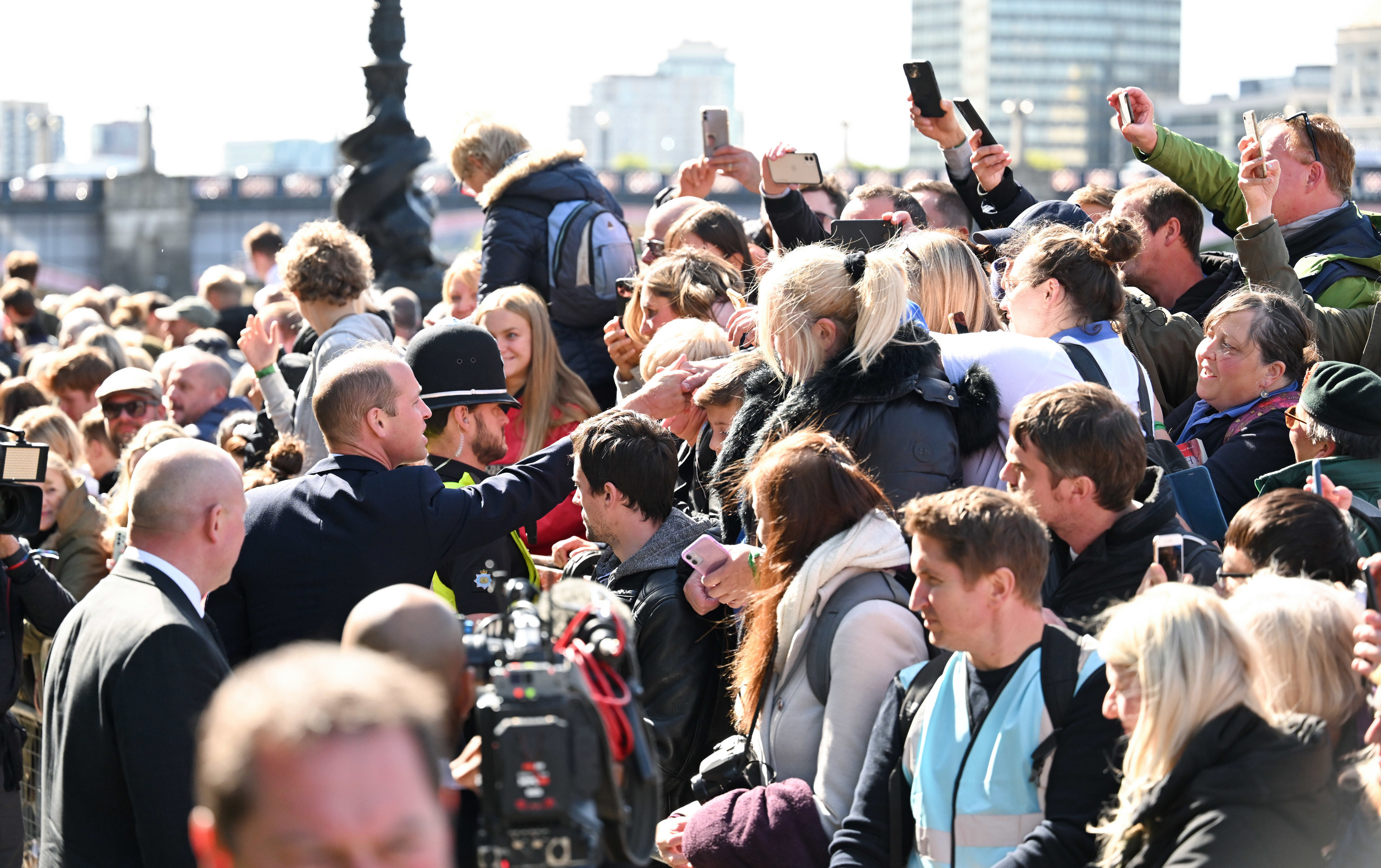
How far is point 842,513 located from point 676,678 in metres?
0.85

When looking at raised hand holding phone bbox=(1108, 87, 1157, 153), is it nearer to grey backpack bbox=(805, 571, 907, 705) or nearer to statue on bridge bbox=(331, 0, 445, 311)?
grey backpack bbox=(805, 571, 907, 705)

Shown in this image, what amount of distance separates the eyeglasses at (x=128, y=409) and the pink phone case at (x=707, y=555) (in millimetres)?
4162

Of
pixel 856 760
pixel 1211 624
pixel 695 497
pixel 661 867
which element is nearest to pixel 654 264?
pixel 695 497

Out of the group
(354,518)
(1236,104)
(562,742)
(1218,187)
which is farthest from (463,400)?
(1236,104)

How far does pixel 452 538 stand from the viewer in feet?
12.9

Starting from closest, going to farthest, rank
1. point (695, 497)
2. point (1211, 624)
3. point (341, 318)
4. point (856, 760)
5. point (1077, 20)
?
point (1211, 624) → point (856, 760) → point (695, 497) → point (341, 318) → point (1077, 20)

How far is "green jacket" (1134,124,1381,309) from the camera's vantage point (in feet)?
16.4

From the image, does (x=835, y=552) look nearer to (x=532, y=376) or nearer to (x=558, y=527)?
(x=558, y=527)

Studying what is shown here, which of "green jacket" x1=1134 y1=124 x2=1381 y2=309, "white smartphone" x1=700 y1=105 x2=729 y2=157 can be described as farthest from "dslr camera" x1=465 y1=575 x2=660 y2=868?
"white smartphone" x1=700 y1=105 x2=729 y2=157

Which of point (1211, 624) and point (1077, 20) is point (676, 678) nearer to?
point (1211, 624)

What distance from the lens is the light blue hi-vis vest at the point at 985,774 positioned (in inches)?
114

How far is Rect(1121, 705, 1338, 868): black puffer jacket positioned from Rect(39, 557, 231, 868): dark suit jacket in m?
2.00

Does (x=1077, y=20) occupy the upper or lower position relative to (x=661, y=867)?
upper

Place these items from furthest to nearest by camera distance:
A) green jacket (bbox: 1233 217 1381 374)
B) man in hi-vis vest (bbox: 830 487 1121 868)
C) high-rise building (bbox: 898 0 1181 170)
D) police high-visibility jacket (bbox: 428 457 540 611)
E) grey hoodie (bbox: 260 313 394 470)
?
1. high-rise building (bbox: 898 0 1181 170)
2. grey hoodie (bbox: 260 313 394 470)
3. green jacket (bbox: 1233 217 1381 374)
4. police high-visibility jacket (bbox: 428 457 540 611)
5. man in hi-vis vest (bbox: 830 487 1121 868)
